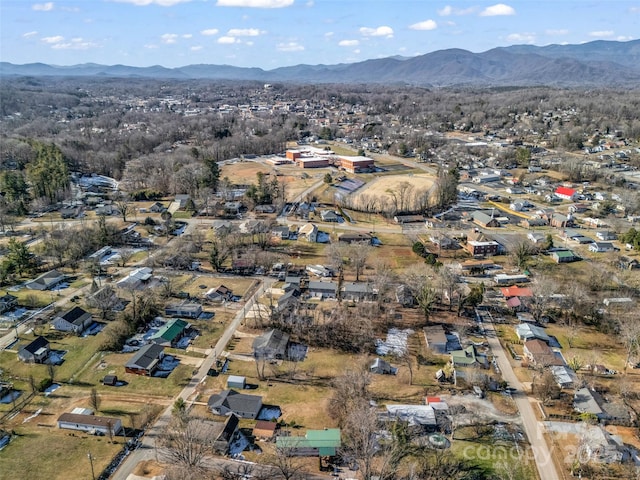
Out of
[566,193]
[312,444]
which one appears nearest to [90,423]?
[312,444]

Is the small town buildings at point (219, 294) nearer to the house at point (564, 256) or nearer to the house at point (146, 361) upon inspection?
the house at point (146, 361)

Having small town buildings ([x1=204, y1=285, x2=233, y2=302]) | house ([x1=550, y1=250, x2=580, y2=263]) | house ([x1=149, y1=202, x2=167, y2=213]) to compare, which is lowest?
small town buildings ([x1=204, y1=285, x2=233, y2=302])

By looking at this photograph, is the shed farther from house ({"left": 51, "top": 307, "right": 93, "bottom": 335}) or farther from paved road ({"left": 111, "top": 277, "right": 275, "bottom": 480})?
house ({"left": 51, "top": 307, "right": 93, "bottom": 335})

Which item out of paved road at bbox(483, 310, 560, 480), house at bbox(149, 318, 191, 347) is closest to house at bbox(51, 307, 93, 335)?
house at bbox(149, 318, 191, 347)

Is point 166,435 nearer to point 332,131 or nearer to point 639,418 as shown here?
point 639,418

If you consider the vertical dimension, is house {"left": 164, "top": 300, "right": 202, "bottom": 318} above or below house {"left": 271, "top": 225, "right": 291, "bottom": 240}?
below

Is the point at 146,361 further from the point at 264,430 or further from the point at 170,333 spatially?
the point at 264,430

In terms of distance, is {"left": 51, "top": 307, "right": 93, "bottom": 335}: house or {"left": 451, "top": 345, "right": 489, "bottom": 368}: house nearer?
{"left": 451, "top": 345, "right": 489, "bottom": 368}: house
